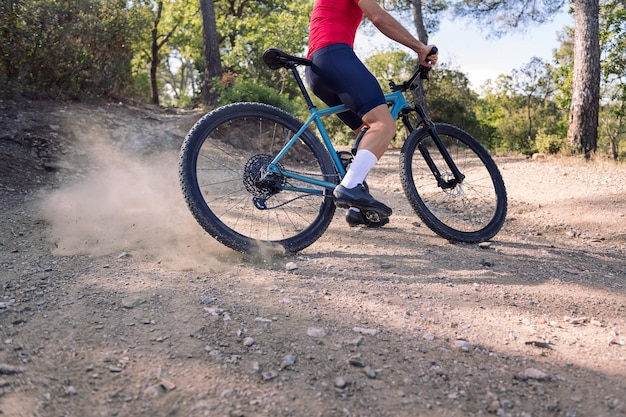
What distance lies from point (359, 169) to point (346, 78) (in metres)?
0.62

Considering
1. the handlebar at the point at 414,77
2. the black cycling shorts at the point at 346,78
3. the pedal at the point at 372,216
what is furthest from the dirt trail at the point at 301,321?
the handlebar at the point at 414,77

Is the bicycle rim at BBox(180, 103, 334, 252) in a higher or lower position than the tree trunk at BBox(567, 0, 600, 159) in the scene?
lower

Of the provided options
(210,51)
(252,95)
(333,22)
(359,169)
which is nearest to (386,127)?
(359,169)

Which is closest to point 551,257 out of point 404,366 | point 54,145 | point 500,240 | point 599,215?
point 500,240

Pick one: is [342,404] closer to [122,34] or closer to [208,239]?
[208,239]

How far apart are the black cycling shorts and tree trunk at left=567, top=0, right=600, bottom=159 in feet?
25.2

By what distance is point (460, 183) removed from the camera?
13.6 ft

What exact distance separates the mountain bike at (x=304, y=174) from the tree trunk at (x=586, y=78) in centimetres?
625

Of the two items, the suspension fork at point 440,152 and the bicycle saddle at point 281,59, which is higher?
the bicycle saddle at point 281,59

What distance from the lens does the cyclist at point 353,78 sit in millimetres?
3328

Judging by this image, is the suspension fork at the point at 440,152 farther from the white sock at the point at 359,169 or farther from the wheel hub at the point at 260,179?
the wheel hub at the point at 260,179

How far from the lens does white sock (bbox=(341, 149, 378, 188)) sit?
11.0ft

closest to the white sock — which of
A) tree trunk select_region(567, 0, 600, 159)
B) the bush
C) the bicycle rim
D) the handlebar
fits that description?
the bicycle rim

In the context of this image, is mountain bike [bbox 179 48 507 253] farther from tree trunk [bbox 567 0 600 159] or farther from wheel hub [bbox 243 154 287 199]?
tree trunk [bbox 567 0 600 159]
